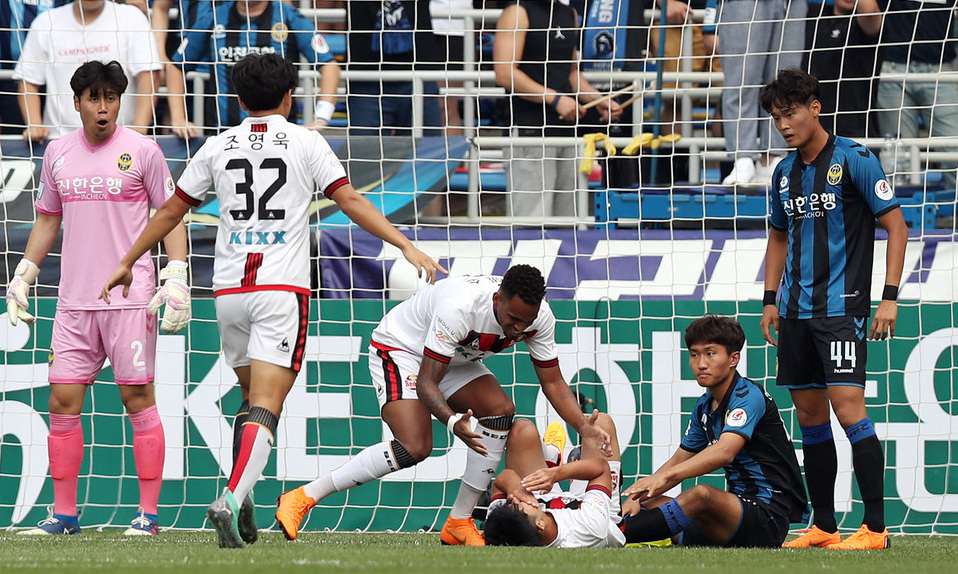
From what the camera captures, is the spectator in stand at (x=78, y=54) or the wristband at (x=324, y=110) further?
the wristband at (x=324, y=110)

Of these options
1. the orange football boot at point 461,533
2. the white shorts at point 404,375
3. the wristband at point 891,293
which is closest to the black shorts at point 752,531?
the orange football boot at point 461,533

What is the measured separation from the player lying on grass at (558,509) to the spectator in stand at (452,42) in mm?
4759

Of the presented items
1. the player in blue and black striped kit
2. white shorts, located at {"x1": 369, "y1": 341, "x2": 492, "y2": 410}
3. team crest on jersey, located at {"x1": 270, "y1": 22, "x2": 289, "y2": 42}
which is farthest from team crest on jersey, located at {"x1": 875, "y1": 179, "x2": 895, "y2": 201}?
team crest on jersey, located at {"x1": 270, "y1": 22, "x2": 289, "y2": 42}

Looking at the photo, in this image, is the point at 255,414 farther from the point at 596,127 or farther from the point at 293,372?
the point at 596,127

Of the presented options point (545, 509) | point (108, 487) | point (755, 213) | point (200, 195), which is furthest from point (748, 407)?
point (108, 487)

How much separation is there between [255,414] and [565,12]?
5378 millimetres

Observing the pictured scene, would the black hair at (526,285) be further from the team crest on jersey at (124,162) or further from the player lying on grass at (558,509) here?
the team crest on jersey at (124,162)

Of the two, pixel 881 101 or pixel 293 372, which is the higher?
pixel 881 101

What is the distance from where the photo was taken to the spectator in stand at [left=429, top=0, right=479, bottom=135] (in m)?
10.9

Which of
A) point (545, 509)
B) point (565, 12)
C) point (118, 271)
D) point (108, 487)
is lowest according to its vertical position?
point (108, 487)

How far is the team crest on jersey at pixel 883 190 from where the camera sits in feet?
21.4

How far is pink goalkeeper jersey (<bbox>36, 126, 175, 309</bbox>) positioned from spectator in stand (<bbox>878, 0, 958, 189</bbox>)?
17.6 ft

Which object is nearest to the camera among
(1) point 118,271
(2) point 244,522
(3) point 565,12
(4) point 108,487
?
(2) point 244,522

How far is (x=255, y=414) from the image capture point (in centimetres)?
571
